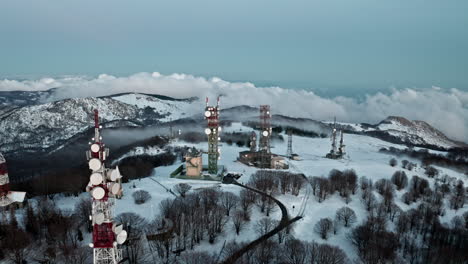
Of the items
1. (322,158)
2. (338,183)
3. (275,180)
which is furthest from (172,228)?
(322,158)

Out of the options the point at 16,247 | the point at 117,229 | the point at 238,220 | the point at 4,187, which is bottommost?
the point at 238,220

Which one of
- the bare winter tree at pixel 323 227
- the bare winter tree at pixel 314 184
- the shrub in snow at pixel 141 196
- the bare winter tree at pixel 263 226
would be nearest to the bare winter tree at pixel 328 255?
the bare winter tree at pixel 323 227

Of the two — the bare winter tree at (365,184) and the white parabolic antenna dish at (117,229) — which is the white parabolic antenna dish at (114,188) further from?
the bare winter tree at (365,184)

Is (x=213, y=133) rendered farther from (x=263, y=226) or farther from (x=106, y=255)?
(x=106, y=255)

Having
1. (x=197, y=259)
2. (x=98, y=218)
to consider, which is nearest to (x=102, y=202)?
(x=98, y=218)

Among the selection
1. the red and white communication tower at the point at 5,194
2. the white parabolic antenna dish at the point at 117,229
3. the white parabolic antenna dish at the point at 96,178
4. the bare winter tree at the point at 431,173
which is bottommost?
the bare winter tree at the point at 431,173

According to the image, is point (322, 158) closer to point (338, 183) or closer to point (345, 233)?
point (338, 183)

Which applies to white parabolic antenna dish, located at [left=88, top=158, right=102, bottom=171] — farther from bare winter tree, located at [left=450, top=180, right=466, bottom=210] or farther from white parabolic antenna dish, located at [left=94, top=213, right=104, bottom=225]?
bare winter tree, located at [left=450, top=180, right=466, bottom=210]
